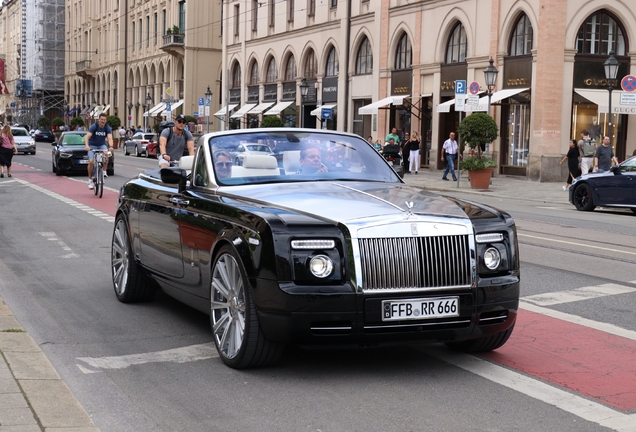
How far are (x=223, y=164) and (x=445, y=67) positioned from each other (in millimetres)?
35444

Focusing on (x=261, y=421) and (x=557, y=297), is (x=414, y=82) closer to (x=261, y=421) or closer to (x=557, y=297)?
(x=557, y=297)

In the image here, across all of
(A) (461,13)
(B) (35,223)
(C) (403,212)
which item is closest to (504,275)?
(C) (403,212)

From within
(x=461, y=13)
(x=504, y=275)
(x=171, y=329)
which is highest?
(x=461, y=13)

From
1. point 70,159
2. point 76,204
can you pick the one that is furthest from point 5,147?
point 76,204

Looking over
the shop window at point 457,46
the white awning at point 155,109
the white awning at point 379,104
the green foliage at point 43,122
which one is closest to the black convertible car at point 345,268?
the shop window at point 457,46

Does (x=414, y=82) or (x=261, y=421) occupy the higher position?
(x=414, y=82)

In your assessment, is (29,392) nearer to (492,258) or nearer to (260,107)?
(492,258)

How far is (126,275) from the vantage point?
333 inches

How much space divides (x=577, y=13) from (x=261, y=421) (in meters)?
32.5

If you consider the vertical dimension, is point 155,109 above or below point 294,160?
above

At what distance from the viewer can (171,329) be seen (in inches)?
289

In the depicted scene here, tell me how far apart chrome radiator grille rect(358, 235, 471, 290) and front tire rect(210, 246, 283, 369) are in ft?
2.44

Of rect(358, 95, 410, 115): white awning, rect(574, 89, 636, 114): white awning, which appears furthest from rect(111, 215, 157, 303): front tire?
rect(358, 95, 410, 115): white awning

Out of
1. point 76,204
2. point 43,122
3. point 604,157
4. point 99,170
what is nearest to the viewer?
point 76,204
